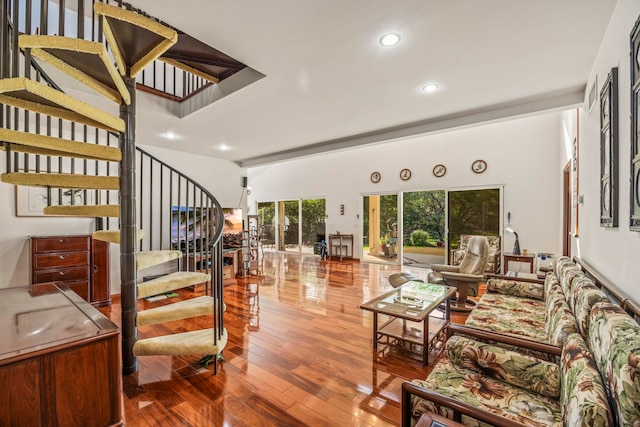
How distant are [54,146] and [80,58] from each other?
607 mm

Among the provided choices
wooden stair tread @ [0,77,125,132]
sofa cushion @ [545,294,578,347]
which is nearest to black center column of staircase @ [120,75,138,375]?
wooden stair tread @ [0,77,125,132]

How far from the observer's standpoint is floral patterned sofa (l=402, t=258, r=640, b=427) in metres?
0.93

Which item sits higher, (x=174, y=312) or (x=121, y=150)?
(x=121, y=150)

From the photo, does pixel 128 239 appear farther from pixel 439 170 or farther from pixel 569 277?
pixel 439 170

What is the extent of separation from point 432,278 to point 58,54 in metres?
4.34

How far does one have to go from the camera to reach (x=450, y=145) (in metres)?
6.28

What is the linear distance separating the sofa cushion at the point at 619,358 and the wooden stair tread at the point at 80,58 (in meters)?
2.59

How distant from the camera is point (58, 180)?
2182 mm

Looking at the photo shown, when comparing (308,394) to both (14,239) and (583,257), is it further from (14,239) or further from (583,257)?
(14,239)

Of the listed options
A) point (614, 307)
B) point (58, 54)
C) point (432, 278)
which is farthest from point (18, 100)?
point (432, 278)

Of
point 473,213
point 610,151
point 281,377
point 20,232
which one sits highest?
point 610,151

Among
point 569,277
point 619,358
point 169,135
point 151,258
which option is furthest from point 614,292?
point 169,135

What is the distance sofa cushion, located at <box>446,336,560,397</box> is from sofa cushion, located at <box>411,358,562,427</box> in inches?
1.2

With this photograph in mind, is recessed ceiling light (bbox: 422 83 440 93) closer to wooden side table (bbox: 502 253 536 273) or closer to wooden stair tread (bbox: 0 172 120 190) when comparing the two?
wooden stair tread (bbox: 0 172 120 190)
